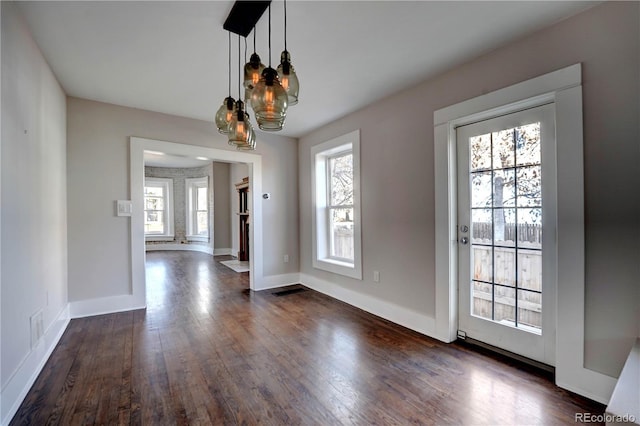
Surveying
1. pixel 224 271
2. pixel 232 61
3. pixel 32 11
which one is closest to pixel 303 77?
pixel 232 61

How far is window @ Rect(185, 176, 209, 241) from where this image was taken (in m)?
8.94

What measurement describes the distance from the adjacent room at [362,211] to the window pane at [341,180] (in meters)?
0.41

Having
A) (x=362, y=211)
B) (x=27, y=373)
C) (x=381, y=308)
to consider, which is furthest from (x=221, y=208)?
(x=27, y=373)

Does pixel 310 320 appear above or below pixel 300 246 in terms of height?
below

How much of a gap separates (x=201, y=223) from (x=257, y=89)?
27.3ft

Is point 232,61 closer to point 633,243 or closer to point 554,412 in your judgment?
point 633,243

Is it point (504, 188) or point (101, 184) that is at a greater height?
point (101, 184)

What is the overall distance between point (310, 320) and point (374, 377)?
3.96 feet

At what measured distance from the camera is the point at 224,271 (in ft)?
19.0

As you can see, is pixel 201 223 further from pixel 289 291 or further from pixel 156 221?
pixel 289 291

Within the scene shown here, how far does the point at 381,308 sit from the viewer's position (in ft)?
10.7

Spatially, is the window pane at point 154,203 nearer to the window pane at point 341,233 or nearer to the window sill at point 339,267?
the window sill at point 339,267

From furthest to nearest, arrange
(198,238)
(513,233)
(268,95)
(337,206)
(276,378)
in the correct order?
(198,238) → (337,206) → (513,233) → (276,378) → (268,95)

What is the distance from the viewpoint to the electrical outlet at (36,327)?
205 centimetres
